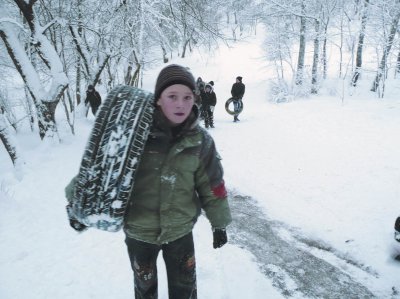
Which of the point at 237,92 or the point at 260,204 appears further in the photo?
the point at 237,92

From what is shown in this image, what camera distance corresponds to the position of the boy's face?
174cm

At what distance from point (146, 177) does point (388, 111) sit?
1144 cm

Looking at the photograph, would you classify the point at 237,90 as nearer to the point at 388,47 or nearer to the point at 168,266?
the point at 388,47

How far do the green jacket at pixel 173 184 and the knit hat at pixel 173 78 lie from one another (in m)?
0.15

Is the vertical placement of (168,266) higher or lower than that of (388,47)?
lower

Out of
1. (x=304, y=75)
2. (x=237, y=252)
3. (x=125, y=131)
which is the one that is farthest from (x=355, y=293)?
(x=304, y=75)

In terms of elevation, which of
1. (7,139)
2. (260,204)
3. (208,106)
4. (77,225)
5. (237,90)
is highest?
(77,225)

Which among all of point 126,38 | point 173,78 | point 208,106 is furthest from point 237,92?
point 173,78

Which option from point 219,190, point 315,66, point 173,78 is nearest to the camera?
point 173,78

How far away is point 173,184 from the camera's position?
1768 mm

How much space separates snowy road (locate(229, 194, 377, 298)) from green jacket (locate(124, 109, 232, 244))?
5.30 feet

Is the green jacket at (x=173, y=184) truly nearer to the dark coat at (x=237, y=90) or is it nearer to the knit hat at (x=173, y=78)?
the knit hat at (x=173, y=78)

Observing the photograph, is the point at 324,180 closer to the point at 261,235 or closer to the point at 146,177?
the point at 261,235

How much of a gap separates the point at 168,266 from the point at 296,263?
1885mm
